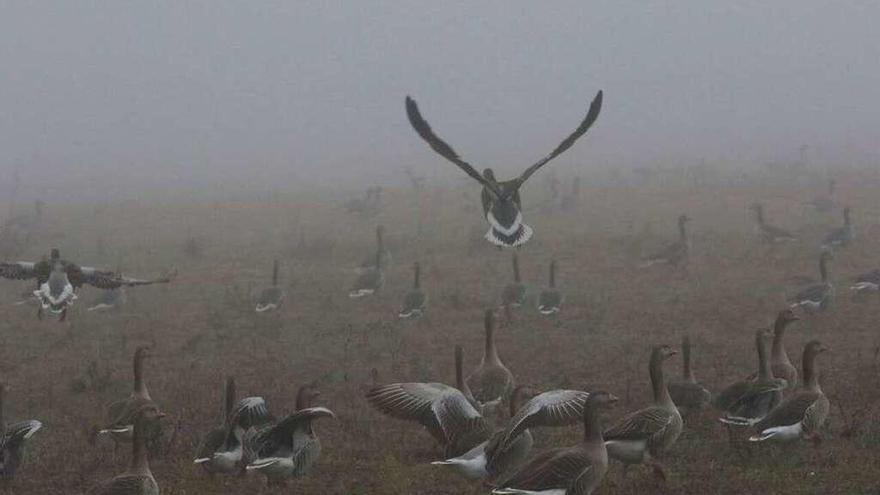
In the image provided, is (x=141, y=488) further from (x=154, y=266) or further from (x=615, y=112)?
(x=615, y=112)

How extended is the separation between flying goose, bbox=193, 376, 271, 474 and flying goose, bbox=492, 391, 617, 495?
8.65ft

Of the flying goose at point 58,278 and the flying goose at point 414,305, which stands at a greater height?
the flying goose at point 58,278

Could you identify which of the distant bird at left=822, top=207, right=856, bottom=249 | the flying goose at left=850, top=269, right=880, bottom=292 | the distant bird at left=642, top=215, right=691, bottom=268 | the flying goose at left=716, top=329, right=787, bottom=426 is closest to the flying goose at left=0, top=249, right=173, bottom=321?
the flying goose at left=716, top=329, right=787, bottom=426

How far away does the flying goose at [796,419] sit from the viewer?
33.7 feet

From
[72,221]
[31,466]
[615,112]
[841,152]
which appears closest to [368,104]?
[615,112]

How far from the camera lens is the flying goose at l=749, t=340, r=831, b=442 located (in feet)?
33.7

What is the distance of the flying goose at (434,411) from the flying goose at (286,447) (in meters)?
0.57

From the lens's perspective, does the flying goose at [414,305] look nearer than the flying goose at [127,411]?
No

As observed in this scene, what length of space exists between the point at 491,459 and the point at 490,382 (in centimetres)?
348

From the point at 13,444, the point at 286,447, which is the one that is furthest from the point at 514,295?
the point at 13,444

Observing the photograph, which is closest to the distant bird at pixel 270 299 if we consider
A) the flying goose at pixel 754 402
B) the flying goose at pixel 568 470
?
the flying goose at pixel 754 402

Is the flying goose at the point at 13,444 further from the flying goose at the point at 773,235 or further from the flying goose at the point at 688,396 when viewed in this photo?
the flying goose at the point at 773,235

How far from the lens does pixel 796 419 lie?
10.3 metres

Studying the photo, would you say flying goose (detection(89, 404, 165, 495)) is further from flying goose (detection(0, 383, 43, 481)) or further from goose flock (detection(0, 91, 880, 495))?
flying goose (detection(0, 383, 43, 481))
